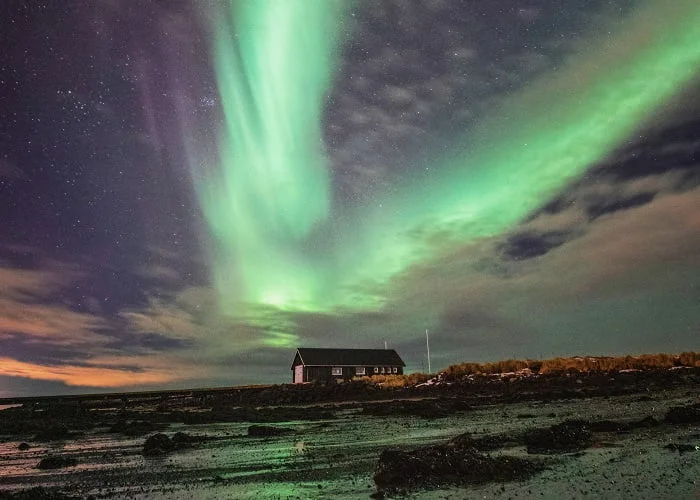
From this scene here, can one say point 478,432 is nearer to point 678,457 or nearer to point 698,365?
point 678,457

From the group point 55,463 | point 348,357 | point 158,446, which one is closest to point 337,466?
point 158,446

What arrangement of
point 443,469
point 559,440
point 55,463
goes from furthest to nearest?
point 55,463 < point 559,440 < point 443,469

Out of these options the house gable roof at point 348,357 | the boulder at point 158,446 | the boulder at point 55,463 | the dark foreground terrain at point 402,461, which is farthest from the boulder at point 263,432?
the house gable roof at point 348,357

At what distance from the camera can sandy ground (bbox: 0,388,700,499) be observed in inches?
326

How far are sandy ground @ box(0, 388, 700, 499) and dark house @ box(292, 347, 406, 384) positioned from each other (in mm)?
62877

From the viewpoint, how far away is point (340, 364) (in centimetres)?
8450

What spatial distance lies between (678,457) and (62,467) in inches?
680

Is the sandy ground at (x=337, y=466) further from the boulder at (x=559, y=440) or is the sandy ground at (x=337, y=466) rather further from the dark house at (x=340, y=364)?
the dark house at (x=340, y=364)

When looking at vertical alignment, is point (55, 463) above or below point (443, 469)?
below

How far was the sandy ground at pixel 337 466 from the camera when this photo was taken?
27.2 feet

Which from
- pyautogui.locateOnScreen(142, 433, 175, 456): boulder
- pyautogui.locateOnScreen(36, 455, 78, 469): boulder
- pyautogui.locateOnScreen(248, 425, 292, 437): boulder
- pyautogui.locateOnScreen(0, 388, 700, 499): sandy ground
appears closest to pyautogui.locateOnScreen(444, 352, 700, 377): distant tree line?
pyautogui.locateOnScreen(0, 388, 700, 499): sandy ground

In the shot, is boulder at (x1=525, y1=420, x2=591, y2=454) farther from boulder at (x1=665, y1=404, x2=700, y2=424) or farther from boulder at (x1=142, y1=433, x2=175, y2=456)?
boulder at (x1=142, y1=433, x2=175, y2=456)

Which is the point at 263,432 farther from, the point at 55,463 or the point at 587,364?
the point at 587,364

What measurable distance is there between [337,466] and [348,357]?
253 feet
